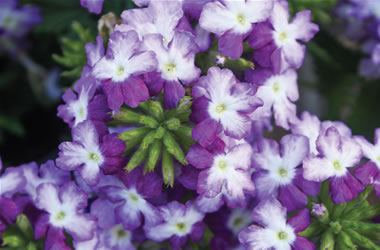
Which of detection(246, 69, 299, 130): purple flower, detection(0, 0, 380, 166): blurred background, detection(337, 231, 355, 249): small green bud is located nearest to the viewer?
detection(337, 231, 355, 249): small green bud

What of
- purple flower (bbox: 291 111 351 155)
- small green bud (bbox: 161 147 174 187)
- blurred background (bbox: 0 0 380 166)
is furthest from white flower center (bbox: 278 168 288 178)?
blurred background (bbox: 0 0 380 166)

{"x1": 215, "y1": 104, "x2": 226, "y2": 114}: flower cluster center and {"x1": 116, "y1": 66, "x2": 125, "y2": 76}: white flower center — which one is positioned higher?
{"x1": 116, "y1": 66, "x2": 125, "y2": 76}: white flower center

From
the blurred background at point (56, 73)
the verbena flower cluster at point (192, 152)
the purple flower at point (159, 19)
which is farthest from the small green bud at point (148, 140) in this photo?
the blurred background at point (56, 73)

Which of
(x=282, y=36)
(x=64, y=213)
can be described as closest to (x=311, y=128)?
(x=282, y=36)

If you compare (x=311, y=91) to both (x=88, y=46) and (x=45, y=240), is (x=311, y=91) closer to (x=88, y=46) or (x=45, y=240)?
(x=88, y=46)

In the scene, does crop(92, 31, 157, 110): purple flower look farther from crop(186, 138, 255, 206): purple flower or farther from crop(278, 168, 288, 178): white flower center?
crop(278, 168, 288, 178): white flower center

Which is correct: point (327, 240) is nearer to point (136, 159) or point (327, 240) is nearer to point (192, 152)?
point (192, 152)
